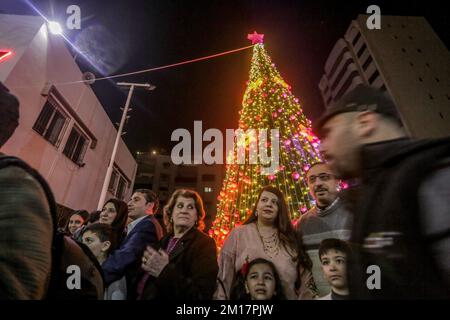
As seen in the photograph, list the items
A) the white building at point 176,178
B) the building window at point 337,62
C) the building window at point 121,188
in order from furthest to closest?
the white building at point 176,178, the building window at point 337,62, the building window at point 121,188

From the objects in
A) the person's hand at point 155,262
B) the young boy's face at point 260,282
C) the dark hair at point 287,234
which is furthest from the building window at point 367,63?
the person's hand at point 155,262

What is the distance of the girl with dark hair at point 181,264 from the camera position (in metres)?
1.94

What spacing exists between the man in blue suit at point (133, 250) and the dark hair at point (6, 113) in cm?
153

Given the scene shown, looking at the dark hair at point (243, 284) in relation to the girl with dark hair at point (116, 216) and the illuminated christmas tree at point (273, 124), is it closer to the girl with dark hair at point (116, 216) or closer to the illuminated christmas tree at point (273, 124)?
the girl with dark hair at point (116, 216)

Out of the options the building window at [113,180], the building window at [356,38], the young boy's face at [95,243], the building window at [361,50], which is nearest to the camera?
the young boy's face at [95,243]

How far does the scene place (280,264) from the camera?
2246 millimetres

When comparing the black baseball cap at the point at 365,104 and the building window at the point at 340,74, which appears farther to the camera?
the building window at the point at 340,74

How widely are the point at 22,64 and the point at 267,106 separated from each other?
702 cm

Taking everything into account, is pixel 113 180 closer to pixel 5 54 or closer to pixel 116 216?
pixel 5 54

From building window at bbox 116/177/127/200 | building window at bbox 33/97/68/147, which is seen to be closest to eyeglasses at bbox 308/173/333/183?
building window at bbox 33/97/68/147

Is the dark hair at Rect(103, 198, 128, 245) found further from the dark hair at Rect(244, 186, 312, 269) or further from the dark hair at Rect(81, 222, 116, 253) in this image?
the dark hair at Rect(244, 186, 312, 269)

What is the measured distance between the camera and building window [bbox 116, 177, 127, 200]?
1388 cm

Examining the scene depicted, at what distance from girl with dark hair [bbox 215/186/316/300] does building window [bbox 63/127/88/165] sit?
28.6 ft
